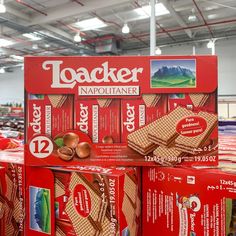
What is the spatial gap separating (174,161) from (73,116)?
0.45 metres

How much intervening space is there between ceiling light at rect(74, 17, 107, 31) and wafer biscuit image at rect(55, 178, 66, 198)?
238 inches

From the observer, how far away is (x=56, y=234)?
110 cm

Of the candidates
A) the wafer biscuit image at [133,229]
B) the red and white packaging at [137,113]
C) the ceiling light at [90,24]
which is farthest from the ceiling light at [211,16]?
the wafer biscuit image at [133,229]

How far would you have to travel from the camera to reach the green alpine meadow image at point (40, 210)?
1.11 m

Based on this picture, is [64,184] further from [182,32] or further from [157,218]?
[182,32]

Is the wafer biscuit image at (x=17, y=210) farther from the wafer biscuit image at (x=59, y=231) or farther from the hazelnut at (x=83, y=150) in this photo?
the hazelnut at (x=83, y=150)

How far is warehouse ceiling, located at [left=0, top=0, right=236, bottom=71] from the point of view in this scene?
563cm

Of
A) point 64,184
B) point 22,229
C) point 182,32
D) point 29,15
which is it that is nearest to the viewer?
point 64,184

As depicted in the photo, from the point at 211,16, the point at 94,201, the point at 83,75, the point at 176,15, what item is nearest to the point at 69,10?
the point at 176,15

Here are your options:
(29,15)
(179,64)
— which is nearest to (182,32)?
(29,15)

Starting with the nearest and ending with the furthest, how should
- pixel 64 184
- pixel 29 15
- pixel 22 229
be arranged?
pixel 64 184 < pixel 22 229 < pixel 29 15

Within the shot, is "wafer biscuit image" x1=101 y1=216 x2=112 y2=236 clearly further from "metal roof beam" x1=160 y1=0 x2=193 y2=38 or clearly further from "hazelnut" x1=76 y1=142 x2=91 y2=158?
"metal roof beam" x1=160 y1=0 x2=193 y2=38

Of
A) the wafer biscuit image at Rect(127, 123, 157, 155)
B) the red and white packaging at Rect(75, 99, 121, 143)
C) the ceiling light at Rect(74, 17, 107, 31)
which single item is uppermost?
the ceiling light at Rect(74, 17, 107, 31)

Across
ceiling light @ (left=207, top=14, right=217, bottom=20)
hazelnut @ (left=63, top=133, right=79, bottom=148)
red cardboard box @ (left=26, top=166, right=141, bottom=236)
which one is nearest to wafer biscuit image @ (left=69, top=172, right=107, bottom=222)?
red cardboard box @ (left=26, top=166, right=141, bottom=236)
